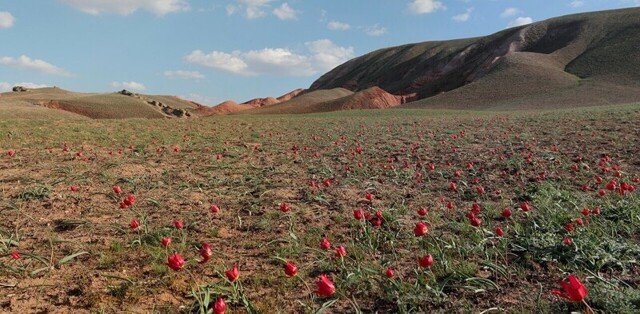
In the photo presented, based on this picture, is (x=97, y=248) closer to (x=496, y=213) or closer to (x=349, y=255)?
(x=349, y=255)

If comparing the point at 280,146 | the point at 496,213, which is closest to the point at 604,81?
the point at 280,146

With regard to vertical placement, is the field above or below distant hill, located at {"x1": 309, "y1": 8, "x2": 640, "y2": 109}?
below

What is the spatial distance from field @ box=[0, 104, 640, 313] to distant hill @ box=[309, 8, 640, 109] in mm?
55015

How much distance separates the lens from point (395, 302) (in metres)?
3.34

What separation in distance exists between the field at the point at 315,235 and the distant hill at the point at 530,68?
180ft

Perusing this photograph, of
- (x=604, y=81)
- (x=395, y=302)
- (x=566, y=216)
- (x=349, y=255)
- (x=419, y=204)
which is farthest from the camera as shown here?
(x=604, y=81)

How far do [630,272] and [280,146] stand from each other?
1118 centimetres

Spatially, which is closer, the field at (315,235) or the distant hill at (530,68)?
the field at (315,235)

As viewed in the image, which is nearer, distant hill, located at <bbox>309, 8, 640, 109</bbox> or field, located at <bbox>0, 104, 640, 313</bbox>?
field, located at <bbox>0, 104, 640, 313</bbox>

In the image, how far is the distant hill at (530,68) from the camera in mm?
68688

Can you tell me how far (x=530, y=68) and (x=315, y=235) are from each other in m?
93.4

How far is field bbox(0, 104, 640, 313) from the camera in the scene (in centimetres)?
340

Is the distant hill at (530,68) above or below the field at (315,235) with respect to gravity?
above

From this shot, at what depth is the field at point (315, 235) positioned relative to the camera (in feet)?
11.2
